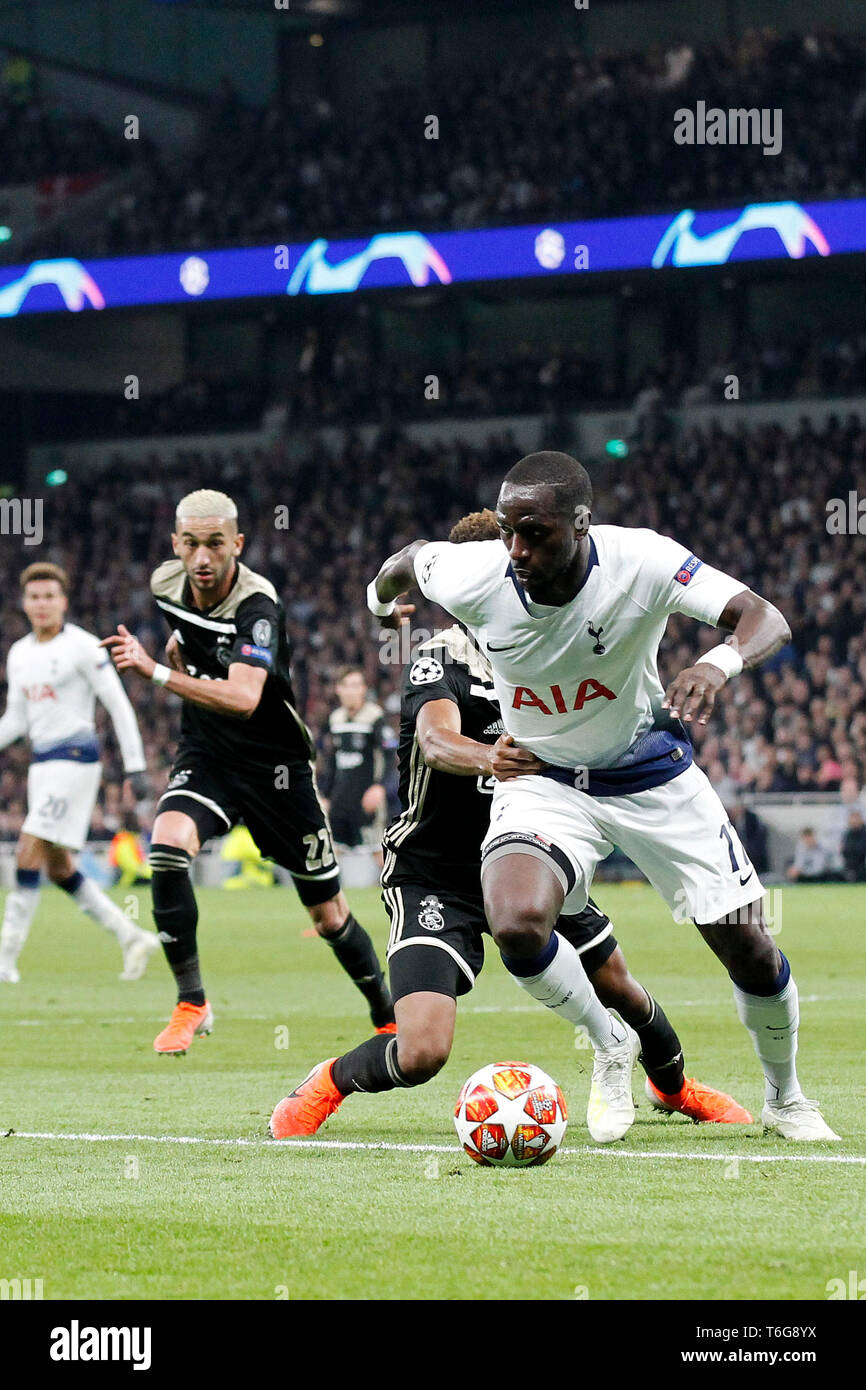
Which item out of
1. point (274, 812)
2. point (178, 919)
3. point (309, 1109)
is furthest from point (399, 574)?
point (178, 919)

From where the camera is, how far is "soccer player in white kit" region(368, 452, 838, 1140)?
231 inches

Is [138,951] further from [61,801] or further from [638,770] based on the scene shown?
[638,770]

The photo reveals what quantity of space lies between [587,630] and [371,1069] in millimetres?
1558

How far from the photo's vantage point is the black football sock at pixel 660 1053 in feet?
21.9

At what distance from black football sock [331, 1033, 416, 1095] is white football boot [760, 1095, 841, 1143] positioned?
116 cm

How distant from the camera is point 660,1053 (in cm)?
670

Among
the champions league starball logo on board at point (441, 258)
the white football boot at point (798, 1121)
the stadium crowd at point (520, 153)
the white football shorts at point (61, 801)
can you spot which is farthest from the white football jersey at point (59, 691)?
the stadium crowd at point (520, 153)

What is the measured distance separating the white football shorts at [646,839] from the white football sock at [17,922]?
7.50m

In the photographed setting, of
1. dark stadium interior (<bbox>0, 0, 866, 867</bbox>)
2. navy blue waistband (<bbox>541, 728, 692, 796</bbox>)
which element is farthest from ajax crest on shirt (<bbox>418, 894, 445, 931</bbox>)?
dark stadium interior (<bbox>0, 0, 866, 867</bbox>)

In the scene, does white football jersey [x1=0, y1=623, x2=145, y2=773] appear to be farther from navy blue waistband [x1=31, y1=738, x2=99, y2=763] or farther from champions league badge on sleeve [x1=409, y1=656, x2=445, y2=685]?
champions league badge on sleeve [x1=409, y1=656, x2=445, y2=685]

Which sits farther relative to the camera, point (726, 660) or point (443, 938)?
point (443, 938)
